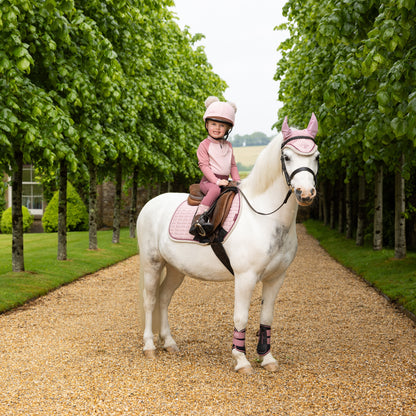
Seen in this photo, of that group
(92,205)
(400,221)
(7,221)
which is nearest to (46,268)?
(92,205)

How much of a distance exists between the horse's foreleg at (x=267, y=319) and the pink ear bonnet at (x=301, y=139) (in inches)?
65.3

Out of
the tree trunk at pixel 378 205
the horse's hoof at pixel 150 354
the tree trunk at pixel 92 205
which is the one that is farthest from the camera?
the tree trunk at pixel 92 205

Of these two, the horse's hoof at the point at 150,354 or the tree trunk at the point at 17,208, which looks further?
the tree trunk at the point at 17,208

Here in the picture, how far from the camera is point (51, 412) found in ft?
15.4

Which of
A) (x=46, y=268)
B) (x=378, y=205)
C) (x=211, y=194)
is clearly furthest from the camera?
(x=378, y=205)

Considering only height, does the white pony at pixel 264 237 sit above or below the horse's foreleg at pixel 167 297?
above

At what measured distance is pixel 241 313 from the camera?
18.5 ft

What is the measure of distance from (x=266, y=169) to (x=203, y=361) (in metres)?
2.53

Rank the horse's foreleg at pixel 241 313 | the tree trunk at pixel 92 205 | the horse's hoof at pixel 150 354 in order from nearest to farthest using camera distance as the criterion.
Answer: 1. the horse's foreleg at pixel 241 313
2. the horse's hoof at pixel 150 354
3. the tree trunk at pixel 92 205

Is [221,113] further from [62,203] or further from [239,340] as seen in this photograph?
[62,203]

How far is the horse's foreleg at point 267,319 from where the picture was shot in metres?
5.90

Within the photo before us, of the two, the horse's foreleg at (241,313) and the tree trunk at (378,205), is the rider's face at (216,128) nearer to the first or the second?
the horse's foreleg at (241,313)

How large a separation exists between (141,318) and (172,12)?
14971 millimetres

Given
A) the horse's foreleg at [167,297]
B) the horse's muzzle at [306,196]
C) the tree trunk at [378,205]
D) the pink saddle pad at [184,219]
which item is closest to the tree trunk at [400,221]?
the tree trunk at [378,205]
